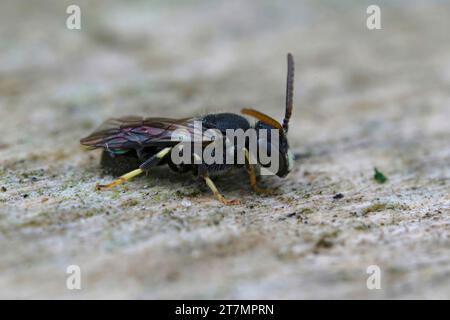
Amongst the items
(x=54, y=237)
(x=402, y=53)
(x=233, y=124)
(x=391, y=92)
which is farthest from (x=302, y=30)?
(x=54, y=237)

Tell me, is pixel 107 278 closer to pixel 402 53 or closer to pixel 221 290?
pixel 221 290

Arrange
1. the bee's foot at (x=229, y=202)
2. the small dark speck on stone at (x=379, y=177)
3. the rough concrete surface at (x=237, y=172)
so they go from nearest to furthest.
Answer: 1. the rough concrete surface at (x=237, y=172)
2. the bee's foot at (x=229, y=202)
3. the small dark speck on stone at (x=379, y=177)

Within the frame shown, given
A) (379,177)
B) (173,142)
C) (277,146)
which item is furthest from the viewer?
(379,177)

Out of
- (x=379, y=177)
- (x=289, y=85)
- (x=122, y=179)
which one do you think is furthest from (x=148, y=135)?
(x=379, y=177)

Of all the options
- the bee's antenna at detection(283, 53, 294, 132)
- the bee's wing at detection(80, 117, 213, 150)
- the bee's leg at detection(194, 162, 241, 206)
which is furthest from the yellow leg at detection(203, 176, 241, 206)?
the bee's antenna at detection(283, 53, 294, 132)

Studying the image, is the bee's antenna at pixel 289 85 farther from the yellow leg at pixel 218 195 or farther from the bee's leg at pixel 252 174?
the yellow leg at pixel 218 195

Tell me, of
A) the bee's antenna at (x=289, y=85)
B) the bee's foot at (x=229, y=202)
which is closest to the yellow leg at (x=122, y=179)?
the bee's foot at (x=229, y=202)

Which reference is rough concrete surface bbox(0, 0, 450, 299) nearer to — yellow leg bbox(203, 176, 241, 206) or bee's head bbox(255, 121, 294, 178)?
yellow leg bbox(203, 176, 241, 206)

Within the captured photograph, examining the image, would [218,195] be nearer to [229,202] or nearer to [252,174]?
[229,202]
